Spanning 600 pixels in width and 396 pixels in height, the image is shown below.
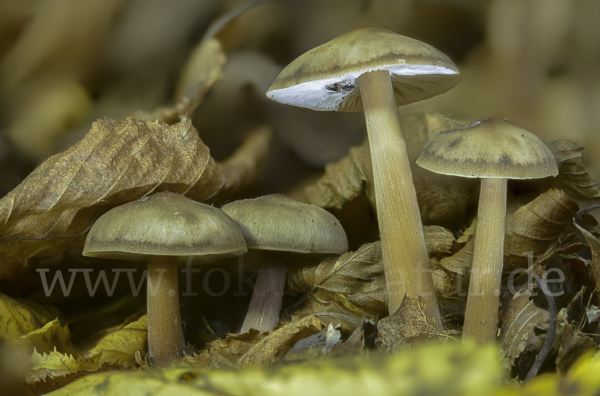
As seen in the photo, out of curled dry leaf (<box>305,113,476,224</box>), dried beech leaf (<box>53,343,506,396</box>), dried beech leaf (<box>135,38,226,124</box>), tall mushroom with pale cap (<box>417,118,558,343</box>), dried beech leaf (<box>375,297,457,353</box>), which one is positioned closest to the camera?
dried beech leaf (<box>53,343,506,396</box>)

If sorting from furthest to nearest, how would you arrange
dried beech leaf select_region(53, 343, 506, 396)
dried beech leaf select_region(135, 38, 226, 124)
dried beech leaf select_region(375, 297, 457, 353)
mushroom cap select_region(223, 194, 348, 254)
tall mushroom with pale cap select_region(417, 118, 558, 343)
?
mushroom cap select_region(223, 194, 348, 254) < dried beech leaf select_region(135, 38, 226, 124) < tall mushroom with pale cap select_region(417, 118, 558, 343) < dried beech leaf select_region(375, 297, 457, 353) < dried beech leaf select_region(53, 343, 506, 396)

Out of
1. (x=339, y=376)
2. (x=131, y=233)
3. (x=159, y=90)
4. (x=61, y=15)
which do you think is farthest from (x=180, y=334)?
(x=339, y=376)

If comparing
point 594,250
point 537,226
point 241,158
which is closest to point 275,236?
point 241,158

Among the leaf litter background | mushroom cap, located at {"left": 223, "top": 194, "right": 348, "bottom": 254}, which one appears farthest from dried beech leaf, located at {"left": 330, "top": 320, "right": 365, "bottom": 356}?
mushroom cap, located at {"left": 223, "top": 194, "right": 348, "bottom": 254}

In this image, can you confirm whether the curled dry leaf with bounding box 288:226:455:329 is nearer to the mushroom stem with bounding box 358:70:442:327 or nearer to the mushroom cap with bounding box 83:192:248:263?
the mushroom stem with bounding box 358:70:442:327

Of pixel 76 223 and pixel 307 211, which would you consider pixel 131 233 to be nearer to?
pixel 76 223

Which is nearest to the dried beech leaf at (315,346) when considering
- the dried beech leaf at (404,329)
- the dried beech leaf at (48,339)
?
the dried beech leaf at (404,329)
